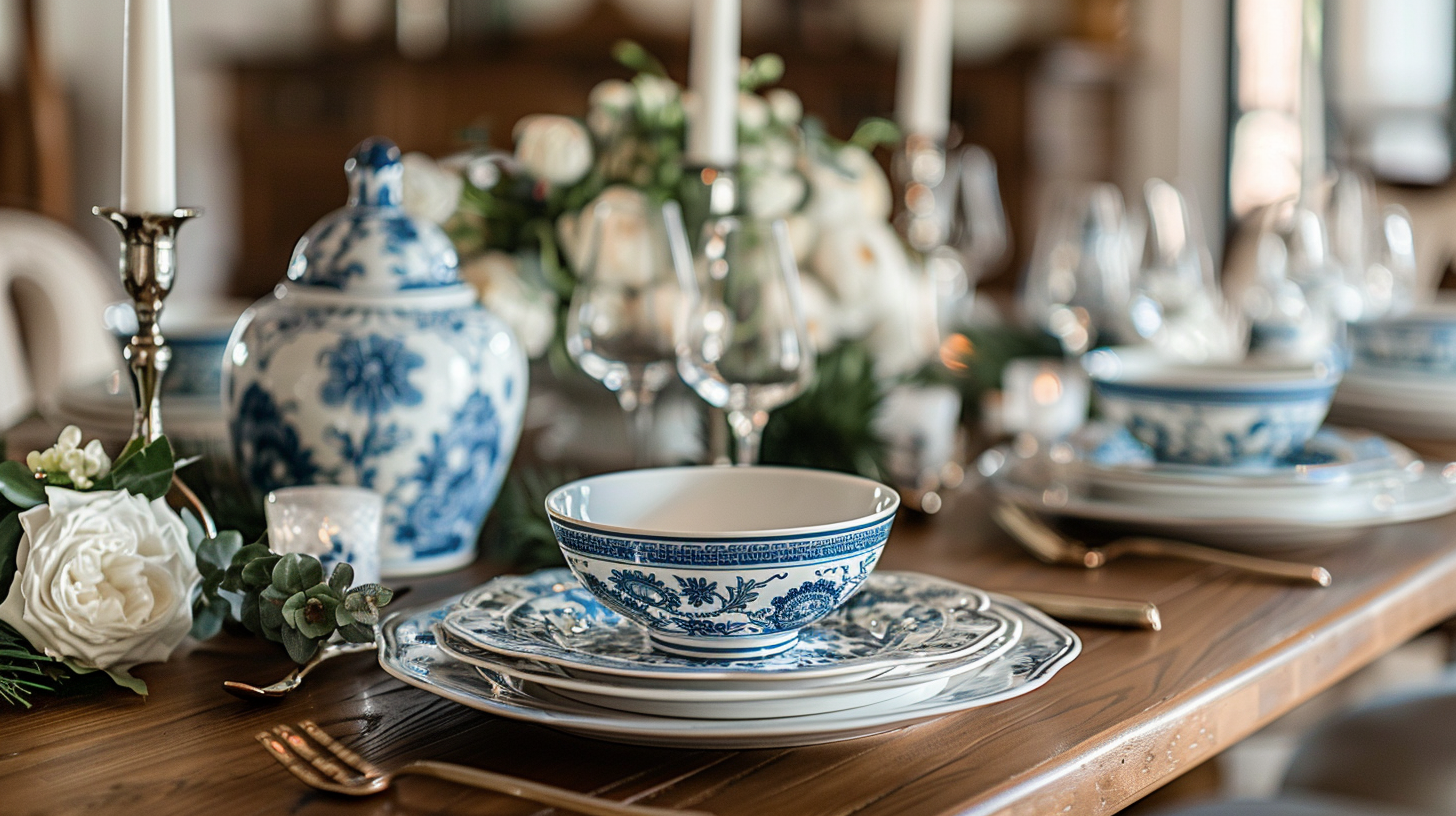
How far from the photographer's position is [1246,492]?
3.19ft

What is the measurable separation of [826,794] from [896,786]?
0.03 metres

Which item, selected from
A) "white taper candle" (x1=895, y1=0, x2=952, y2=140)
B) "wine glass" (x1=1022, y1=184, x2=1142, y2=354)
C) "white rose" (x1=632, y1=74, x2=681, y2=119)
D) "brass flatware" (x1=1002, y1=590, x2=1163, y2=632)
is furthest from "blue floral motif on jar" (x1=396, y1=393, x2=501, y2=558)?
"wine glass" (x1=1022, y1=184, x2=1142, y2=354)

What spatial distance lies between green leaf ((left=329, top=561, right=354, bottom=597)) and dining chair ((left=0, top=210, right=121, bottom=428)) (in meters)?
1.15

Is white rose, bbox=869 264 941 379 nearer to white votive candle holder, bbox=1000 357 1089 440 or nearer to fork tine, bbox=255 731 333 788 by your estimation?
white votive candle holder, bbox=1000 357 1089 440

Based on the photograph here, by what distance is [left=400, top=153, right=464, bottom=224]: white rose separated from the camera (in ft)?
3.66

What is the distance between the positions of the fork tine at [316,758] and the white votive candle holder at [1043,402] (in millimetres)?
871

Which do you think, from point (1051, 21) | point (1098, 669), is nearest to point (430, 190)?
point (1098, 669)

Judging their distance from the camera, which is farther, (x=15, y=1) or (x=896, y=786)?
(x=15, y=1)

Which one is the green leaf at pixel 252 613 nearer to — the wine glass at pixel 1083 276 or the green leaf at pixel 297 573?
the green leaf at pixel 297 573

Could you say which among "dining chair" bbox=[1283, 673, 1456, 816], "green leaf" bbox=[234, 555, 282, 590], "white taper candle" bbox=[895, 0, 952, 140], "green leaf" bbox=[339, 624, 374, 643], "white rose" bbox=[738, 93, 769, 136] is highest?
"white taper candle" bbox=[895, 0, 952, 140]

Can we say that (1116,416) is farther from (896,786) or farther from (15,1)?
(15,1)

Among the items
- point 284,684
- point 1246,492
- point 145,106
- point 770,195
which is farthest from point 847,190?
point 284,684

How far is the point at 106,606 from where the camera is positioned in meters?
0.66

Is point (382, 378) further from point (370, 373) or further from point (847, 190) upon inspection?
point (847, 190)
